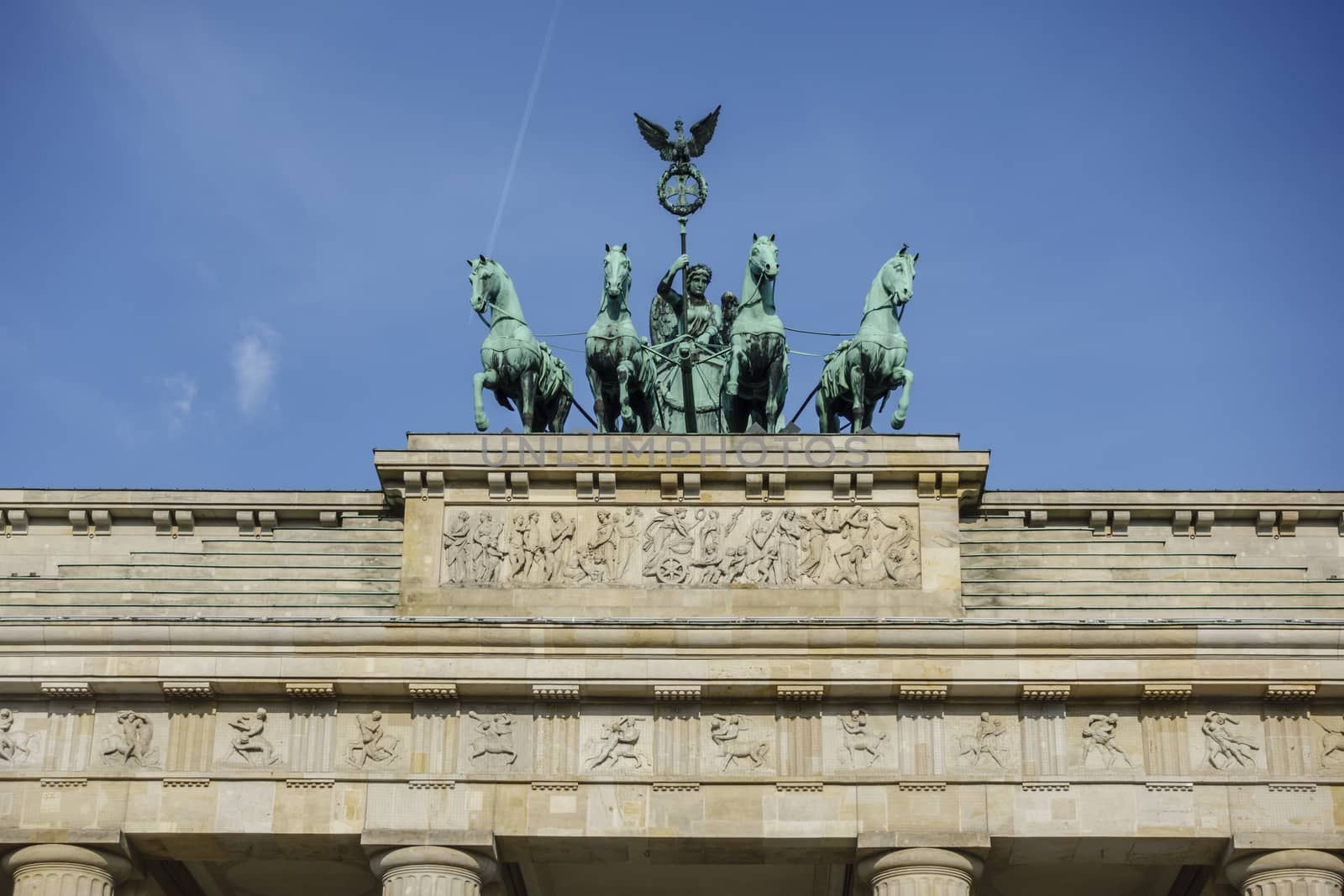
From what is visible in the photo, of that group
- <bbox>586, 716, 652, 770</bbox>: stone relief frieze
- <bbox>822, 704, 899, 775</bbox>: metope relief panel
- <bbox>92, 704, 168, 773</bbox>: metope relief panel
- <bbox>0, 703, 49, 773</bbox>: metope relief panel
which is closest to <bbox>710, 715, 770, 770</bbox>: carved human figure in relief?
<bbox>822, 704, 899, 775</bbox>: metope relief panel

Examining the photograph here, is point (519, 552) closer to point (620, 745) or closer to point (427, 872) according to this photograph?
point (620, 745)

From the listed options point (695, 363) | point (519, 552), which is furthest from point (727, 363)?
point (519, 552)

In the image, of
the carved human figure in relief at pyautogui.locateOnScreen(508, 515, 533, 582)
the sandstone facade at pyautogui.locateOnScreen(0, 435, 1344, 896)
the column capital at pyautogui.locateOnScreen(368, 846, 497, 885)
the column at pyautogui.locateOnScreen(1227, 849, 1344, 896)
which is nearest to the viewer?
the column at pyautogui.locateOnScreen(1227, 849, 1344, 896)

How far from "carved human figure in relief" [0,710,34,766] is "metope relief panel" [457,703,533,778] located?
563 centimetres

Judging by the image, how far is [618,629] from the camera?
33.5m

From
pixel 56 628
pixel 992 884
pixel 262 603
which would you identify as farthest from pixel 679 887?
pixel 56 628

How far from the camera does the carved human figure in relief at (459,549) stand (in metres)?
34.8

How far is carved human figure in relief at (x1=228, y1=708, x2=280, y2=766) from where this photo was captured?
110 feet

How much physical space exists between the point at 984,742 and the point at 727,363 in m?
7.57

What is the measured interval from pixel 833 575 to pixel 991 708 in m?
2.80

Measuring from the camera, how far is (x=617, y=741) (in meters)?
33.4

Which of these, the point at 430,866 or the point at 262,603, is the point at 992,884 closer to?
the point at 430,866

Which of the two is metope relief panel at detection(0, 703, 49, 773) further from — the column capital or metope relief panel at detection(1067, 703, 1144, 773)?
metope relief panel at detection(1067, 703, 1144, 773)

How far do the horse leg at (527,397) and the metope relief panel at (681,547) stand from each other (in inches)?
70.6
